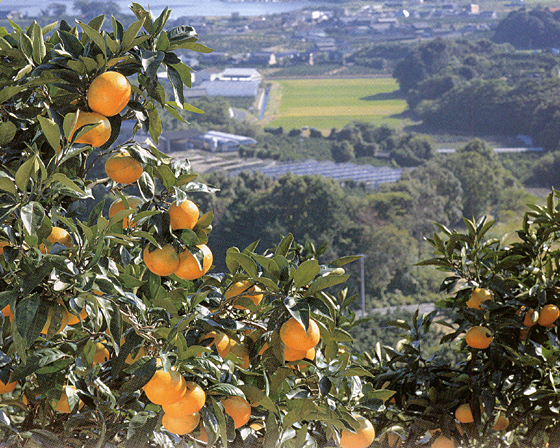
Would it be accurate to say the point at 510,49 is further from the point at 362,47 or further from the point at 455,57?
the point at 362,47

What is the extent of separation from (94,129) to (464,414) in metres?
0.67

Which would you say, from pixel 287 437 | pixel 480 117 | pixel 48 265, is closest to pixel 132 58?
pixel 48 265

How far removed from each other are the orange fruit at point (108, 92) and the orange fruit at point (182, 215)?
11cm

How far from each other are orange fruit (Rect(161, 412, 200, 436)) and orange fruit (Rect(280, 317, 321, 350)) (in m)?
0.11

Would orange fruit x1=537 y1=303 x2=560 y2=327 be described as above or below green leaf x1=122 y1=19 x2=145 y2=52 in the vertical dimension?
below

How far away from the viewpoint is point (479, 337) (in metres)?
0.92

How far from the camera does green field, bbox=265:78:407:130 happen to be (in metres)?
26.5

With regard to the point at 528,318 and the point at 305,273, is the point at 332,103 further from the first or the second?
the point at 305,273

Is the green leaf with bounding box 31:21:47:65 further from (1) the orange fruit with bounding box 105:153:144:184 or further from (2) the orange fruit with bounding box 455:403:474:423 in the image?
(2) the orange fruit with bounding box 455:403:474:423

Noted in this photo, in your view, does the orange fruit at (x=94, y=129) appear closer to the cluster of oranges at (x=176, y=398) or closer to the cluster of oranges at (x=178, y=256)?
the cluster of oranges at (x=178, y=256)

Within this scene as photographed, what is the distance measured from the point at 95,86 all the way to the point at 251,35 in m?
33.8

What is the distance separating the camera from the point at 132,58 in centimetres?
59

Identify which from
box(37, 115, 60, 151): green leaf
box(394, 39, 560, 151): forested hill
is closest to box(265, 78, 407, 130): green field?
box(394, 39, 560, 151): forested hill

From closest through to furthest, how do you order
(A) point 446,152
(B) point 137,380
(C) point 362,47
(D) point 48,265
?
1. (D) point 48,265
2. (B) point 137,380
3. (A) point 446,152
4. (C) point 362,47
